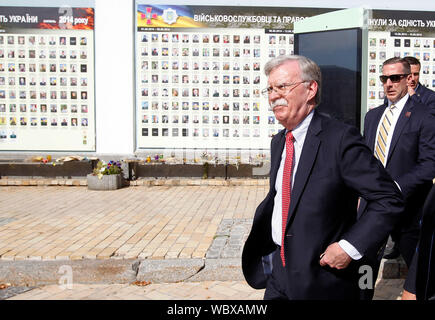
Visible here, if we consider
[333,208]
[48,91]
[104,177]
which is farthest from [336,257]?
[48,91]

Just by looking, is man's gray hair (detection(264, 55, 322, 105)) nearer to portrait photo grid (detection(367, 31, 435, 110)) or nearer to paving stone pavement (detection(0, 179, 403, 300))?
paving stone pavement (detection(0, 179, 403, 300))

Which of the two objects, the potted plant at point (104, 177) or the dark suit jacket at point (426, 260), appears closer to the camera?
the dark suit jacket at point (426, 260)

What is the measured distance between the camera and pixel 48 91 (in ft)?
36.0

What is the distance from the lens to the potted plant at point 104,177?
10.2 metres

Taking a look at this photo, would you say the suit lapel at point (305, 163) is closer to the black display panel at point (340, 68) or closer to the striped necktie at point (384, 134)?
the striped necktie at point (384, 134)

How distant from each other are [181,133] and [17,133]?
3872mm

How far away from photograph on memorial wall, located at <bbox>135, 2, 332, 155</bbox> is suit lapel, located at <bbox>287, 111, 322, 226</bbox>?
847 centimetres

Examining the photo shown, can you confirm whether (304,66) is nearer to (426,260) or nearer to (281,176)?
(281,176)

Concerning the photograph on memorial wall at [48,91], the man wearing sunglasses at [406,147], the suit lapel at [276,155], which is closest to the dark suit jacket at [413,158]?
the man wearing sunglasses at [406,147]

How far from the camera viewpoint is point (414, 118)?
3977 millimetres

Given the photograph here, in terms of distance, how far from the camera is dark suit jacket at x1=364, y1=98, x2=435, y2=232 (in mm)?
3846

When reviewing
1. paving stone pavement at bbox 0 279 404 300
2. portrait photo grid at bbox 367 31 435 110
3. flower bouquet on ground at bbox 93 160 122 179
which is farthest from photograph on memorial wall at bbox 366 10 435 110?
paving stone pavement at bbox 0 279 404 300

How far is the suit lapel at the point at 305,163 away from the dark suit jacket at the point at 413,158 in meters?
1.73

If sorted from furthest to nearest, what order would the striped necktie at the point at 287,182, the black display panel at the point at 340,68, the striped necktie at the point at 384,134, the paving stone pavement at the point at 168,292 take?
the black display panel at the point at 340,68 < the paving stone pavement at the point at 168,292 < the striped necktie at the point at 384,134 < the striped necktie at the point at 287,182
